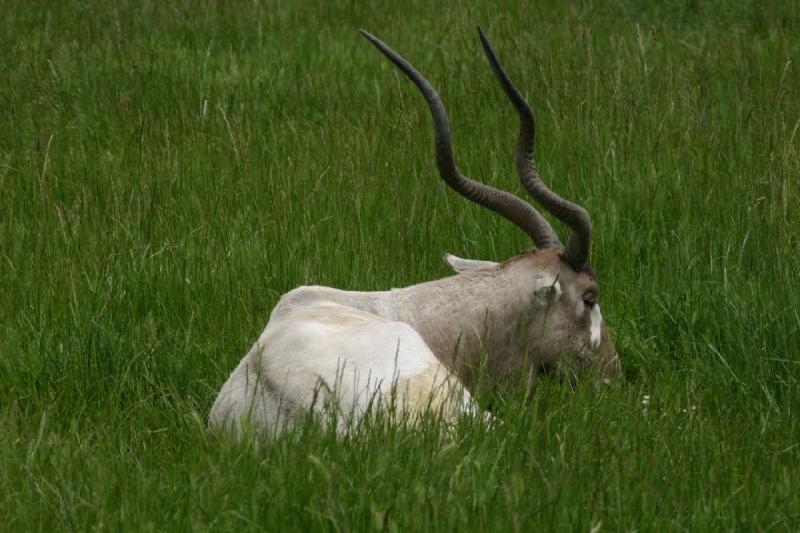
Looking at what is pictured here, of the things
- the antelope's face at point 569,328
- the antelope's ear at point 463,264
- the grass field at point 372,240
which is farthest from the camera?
the antelope's ear at point 463,264

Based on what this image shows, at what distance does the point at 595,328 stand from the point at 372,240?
1.57 meters

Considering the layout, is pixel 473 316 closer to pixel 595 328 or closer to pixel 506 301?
pixel 506 301

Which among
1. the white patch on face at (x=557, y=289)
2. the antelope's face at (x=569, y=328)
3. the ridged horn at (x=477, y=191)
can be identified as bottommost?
the antelope's face at (x=569, y=328)

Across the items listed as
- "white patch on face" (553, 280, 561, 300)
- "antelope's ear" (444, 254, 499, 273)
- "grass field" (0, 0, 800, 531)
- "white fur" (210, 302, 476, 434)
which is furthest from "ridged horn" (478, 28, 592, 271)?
"white fur" (210, 302, 476, 434)

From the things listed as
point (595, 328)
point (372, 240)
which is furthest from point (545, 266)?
point (372, 240)

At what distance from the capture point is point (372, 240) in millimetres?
6789

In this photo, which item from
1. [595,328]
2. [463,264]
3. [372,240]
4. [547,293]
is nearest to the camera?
[547,293]

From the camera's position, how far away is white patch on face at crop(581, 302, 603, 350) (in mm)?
5629

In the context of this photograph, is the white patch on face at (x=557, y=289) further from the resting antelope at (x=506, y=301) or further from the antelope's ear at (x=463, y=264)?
the antelope's ear at (x=463, y=264)

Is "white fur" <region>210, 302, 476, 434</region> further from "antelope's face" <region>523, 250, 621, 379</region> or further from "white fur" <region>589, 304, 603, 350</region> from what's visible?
"white fur" <region>589, 304, 603, 350</region>

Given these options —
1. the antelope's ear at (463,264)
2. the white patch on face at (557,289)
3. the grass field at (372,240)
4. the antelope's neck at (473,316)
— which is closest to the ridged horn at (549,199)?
the white patch on face at (557,289)

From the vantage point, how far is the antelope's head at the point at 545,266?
555 centimetres

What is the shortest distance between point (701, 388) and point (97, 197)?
3814 millimetres

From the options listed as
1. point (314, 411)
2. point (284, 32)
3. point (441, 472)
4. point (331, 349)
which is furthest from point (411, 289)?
point (284, 32)
